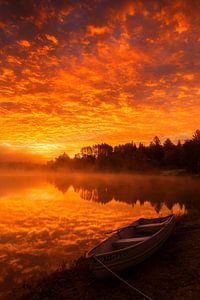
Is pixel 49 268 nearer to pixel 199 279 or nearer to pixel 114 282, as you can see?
pixel 114 282

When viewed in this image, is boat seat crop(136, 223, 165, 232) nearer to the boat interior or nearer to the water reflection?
the boat interior

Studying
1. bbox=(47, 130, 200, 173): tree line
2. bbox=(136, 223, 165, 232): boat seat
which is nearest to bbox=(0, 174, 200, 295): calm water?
bbox=(136, 223, 165, 232): boat seat

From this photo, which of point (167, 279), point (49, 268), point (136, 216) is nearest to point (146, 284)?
point (167, 279)

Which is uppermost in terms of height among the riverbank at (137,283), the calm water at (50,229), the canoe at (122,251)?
the canoe at (122,251)

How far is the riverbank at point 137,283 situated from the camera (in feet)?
35.7

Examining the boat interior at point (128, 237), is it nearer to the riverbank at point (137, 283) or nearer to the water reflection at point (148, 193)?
the riverbank at point (137, 283)

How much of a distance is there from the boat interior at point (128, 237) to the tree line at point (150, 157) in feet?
297

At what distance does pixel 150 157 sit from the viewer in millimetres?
145500

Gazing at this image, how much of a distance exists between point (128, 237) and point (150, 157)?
131413 mm

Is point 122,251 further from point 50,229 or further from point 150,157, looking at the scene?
point 150,157

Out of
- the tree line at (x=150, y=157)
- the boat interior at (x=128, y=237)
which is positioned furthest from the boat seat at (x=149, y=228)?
the tree line at (x=150, y=157)

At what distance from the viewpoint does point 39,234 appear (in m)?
21.7

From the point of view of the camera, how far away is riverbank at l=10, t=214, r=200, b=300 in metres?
10.9

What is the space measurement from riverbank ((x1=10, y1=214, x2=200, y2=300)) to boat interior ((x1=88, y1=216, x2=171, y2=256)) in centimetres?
130
